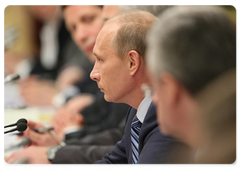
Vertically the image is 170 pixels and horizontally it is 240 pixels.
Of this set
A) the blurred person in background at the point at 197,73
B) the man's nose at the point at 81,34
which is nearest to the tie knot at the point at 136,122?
the blurred person in background at the point at 197,73

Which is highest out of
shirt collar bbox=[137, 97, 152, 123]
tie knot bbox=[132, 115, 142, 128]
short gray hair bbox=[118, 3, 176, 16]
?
short gray hair bbox=[118, 3, 176, 16]

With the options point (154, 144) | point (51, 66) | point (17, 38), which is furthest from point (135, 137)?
point (51, 66)

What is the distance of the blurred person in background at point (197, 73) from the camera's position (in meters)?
0.66

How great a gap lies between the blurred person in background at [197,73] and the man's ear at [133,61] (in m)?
0.23

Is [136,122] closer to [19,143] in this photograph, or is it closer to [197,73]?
[197,73]

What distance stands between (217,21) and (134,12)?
35cm

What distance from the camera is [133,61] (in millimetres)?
A: 937

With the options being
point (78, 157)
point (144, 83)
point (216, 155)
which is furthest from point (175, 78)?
point (78, 157)

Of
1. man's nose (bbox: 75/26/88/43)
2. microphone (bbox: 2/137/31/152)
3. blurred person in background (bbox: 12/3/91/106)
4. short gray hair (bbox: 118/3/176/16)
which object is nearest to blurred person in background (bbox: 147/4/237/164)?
short gray hair (bbox: 118/3/176/16)

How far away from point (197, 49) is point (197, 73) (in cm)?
5

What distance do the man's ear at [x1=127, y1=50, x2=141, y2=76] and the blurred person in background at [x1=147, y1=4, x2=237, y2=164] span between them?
0.23 meters

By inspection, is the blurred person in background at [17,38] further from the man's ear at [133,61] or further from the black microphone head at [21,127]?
the man's ear at [133,61]

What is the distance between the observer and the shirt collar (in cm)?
96

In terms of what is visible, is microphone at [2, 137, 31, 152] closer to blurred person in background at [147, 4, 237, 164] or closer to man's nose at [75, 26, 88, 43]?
man's nose at [75, 26, 88, 43]
